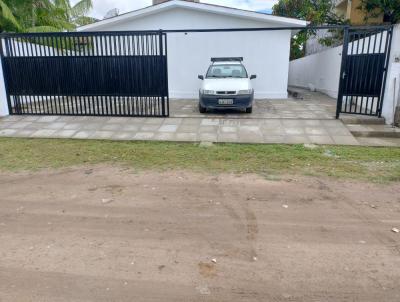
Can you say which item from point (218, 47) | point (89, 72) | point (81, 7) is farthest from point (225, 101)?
point (81, 7)

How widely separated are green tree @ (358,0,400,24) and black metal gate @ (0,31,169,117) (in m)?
9.98

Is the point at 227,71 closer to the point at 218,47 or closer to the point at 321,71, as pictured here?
the point at 218,47

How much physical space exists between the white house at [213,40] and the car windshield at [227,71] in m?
3.27

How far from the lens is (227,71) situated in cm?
1034

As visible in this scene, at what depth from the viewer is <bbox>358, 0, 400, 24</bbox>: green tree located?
42.7 ft

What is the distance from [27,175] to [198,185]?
304 centimetres

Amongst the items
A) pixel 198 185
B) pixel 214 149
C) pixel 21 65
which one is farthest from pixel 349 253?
pixel 21 65

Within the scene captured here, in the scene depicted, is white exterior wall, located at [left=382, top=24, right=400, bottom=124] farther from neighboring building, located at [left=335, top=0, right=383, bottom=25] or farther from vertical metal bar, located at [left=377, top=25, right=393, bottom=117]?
neighboring building, located at [left=335, top=0, right=383, bottom=25]

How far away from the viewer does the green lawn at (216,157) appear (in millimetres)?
5727

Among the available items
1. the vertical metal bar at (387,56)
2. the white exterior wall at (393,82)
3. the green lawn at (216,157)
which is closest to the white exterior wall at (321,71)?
the vertical metal bar at (387,56)

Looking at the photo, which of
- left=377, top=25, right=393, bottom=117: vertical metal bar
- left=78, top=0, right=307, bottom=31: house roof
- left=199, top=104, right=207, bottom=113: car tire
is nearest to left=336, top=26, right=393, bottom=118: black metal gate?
left=377, top=25, right=393, bottom=117: vertical metal bar

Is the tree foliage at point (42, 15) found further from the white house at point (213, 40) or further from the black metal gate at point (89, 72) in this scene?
the black metal gate at point (89, 72)

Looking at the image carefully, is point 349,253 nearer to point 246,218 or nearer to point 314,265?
point 314,265

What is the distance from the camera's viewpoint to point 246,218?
391 centimetres
